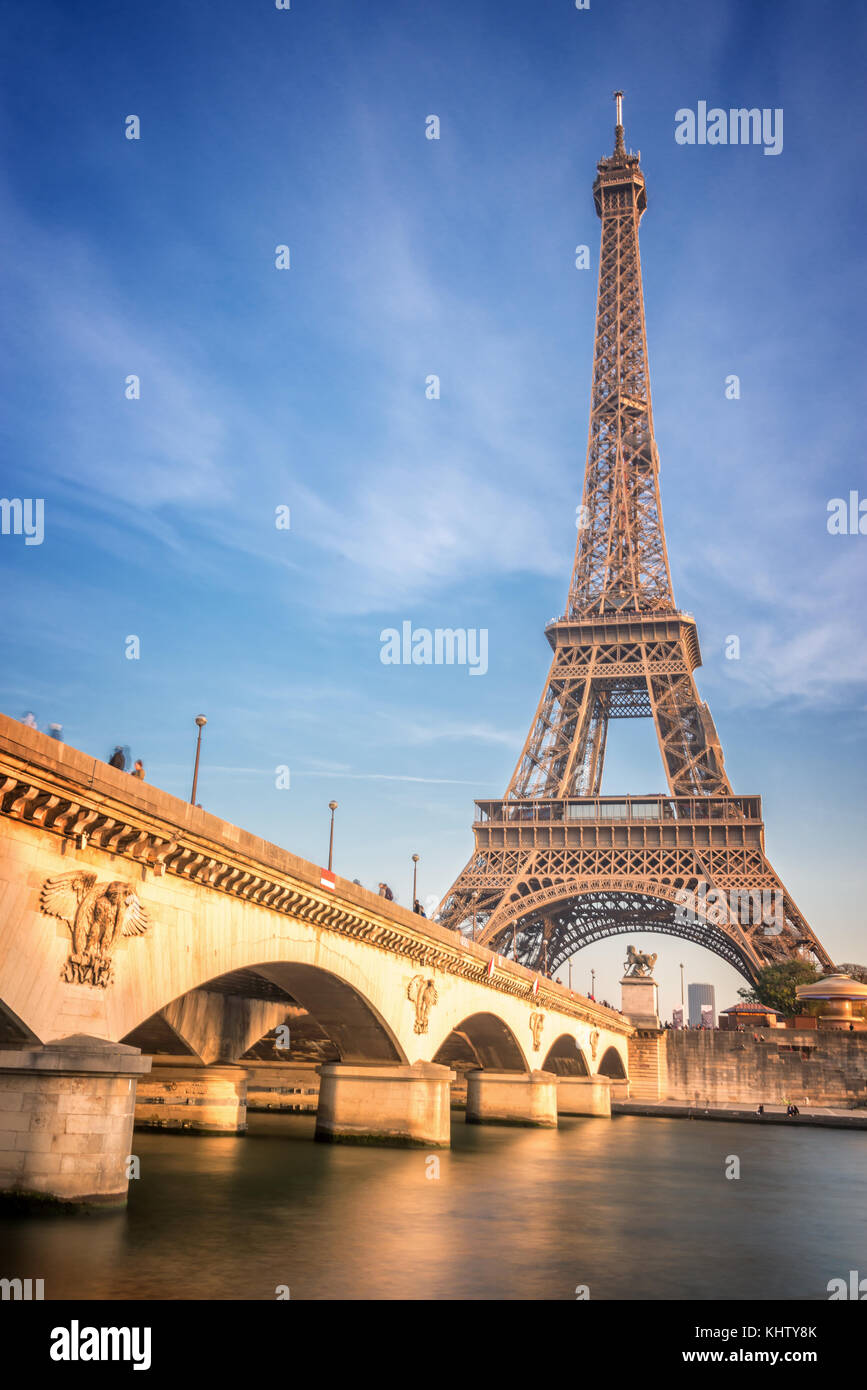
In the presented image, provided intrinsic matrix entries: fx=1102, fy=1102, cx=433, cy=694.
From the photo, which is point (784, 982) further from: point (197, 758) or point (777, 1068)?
point (197, 758)

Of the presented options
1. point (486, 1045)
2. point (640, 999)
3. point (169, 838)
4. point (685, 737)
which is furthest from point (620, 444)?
point (169, 838)

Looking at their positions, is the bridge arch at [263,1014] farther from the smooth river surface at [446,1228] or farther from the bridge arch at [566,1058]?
the bridge arch at [566,1058]

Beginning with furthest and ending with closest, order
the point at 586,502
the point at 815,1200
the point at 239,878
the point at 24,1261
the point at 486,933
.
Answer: the point at 586,502 < the point at 486,933 < the point at 815,1200 < the point at 239,878 < the point at 24,1261

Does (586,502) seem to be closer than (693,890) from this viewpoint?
No

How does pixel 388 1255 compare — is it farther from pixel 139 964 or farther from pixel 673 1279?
pixel 139 964

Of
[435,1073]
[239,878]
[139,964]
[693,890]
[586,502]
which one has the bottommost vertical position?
[435,1073]

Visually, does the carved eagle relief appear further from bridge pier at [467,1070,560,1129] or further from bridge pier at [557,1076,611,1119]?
bridge pier at [557,1076,611,1119]

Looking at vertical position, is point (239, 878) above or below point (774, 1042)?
above

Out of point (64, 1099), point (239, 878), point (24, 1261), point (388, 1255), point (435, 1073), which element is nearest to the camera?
point (24, 1261)
